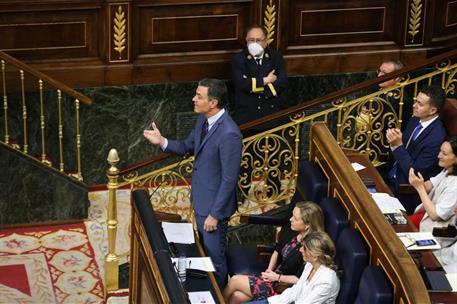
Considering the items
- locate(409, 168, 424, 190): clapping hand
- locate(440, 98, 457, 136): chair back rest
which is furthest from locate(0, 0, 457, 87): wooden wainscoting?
locate(409, 168, 424, 190): clapping hand

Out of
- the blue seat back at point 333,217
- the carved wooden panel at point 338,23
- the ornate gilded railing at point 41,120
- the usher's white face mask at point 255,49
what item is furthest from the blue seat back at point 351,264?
the carved wooden panel at point 338,23

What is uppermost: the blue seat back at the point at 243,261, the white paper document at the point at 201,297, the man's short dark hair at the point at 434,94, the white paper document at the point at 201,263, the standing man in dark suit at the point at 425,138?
the man's short dark hair at the point at 434,94

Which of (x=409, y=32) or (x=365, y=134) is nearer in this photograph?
(x=365, y=134)

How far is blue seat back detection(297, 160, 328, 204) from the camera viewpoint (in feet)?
26.1

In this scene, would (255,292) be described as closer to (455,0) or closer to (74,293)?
(74,293)

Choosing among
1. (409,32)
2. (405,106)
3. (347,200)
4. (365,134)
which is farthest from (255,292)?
(409,32)

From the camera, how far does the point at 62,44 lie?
1050 centimetres

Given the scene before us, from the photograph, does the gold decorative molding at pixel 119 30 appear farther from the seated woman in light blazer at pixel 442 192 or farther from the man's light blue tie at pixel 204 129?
the seated woman in light blazer at pixel 442 192

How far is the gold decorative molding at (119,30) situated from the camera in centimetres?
1051

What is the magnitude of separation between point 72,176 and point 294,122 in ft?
7.11

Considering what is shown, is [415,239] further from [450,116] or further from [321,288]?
[450,116]

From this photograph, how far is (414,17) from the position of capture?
36.9 ft

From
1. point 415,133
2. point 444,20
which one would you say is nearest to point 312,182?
point 415,133

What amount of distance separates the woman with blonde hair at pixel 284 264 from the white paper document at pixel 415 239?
22.5 inches
